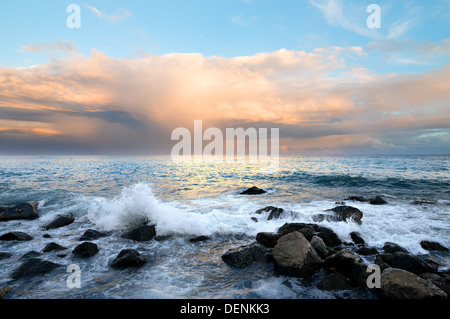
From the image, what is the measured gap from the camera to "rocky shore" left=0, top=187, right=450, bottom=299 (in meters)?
5.02

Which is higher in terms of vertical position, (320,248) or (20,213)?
(320,248)

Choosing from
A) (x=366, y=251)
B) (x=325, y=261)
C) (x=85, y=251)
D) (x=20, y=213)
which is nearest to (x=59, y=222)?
(x=20, y=213)

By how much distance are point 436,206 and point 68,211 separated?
2276 centimetres

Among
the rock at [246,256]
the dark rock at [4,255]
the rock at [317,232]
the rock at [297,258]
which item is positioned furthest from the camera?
the rock at [317,232]

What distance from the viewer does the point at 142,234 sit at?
9078mm

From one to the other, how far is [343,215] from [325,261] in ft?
15.3

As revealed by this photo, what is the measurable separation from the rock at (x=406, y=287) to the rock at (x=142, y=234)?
793 cm

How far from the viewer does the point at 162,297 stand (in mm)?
5035

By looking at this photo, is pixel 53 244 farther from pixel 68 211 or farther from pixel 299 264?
pixel 299 264

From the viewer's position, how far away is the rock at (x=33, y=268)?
6.03 meters

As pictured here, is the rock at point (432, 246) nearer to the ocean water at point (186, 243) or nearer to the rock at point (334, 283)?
the ocean water at point (186, 243)

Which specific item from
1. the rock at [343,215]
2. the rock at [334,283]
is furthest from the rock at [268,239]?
the rock at [343,215]

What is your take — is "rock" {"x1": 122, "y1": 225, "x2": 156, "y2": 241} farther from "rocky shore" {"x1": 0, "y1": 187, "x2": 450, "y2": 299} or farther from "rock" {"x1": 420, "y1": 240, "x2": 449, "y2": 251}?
"rock" {"x1": 420, "y1": 240, "x2": 449, "y2": 251}

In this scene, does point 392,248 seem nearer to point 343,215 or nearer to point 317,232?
point 317,232
